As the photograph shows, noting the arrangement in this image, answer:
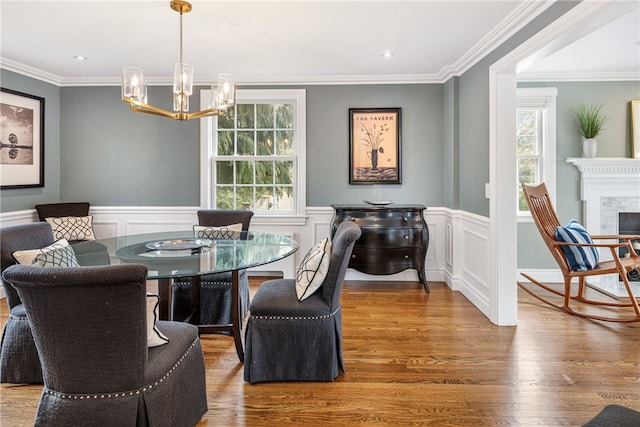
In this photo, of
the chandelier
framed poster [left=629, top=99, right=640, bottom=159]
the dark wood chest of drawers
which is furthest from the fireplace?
the chandelier

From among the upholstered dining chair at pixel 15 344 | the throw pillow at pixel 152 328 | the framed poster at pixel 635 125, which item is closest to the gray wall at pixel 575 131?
the framed poster at pixel 635 125

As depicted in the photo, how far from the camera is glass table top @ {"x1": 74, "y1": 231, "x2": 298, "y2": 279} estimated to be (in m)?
1.96

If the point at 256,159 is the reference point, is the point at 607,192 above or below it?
below

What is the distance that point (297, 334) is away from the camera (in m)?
2.22

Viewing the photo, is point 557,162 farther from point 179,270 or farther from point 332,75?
point 179,270

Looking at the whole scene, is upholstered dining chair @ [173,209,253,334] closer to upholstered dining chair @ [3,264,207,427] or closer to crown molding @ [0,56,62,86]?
upholstered dining chair @ [3,264,207,427]

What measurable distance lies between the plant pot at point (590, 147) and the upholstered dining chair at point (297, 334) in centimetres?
352

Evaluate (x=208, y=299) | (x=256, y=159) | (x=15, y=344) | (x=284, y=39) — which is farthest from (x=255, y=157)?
(x=15, y=344)

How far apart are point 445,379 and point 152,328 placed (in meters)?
1.67

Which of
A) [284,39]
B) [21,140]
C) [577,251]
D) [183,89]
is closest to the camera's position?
[183,89]

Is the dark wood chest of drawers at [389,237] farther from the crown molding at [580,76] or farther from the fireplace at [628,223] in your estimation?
the fireplace at [628,223]

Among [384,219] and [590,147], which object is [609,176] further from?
[384,219]

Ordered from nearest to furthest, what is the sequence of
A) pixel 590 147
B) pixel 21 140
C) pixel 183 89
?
pixel 183 89
pixel 21 140
pixel 590 147

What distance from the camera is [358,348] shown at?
275 cm
